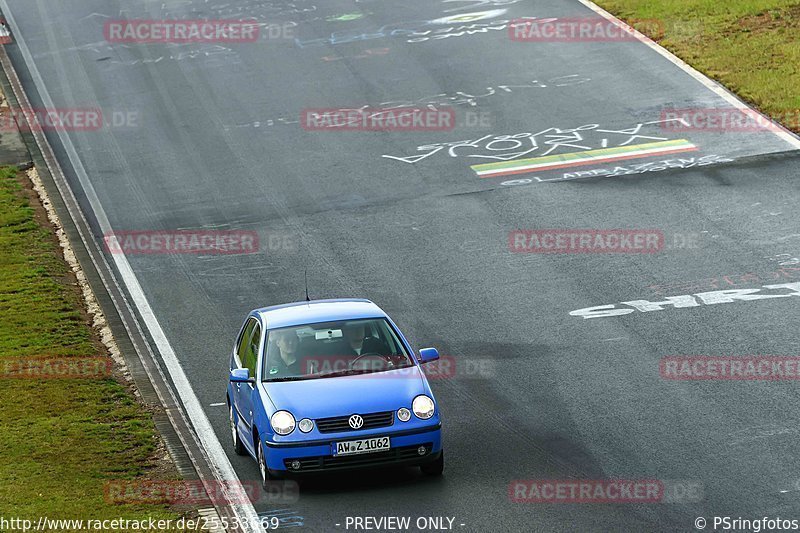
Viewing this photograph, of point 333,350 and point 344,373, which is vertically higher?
point 333,350

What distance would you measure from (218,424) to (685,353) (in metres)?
5.74

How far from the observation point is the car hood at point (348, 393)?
40.4 feet

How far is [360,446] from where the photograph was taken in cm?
1214

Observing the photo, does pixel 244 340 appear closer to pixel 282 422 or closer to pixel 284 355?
pixel 284 355

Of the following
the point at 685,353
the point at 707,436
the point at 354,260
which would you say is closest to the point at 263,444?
the point at 707,436

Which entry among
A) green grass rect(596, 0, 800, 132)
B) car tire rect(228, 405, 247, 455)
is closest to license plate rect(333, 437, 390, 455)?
car tire rect(228, 405, 247, 455)

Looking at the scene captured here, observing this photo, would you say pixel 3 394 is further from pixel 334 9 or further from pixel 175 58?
pixel 334 9

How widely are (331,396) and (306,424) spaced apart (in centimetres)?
40

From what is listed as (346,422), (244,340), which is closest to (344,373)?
(346,422)

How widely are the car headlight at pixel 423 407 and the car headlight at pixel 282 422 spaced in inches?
45.7

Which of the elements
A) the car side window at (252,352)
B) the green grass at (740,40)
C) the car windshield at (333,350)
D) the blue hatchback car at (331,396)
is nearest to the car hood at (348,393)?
the blue hatchback car at (331,396)

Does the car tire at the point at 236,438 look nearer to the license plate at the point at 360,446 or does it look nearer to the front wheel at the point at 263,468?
the front wheel at the point at 263,468

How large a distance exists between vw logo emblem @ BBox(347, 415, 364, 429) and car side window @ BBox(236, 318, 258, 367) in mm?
2294

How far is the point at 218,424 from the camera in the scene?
48.8 ft
